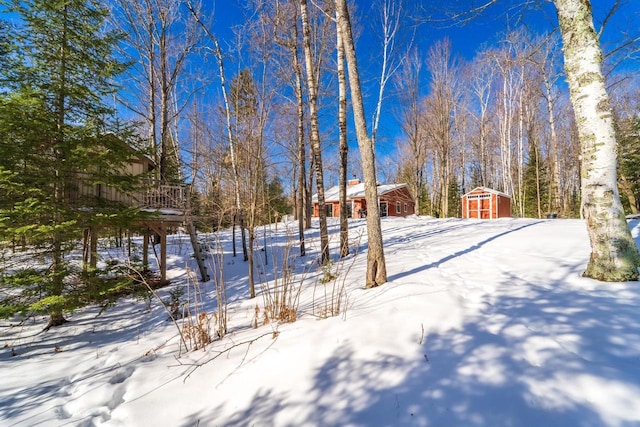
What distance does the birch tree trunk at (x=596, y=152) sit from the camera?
2676 mm

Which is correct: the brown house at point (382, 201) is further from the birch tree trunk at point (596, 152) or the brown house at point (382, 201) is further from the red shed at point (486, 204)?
the birch tree trunk at point (596, 152)

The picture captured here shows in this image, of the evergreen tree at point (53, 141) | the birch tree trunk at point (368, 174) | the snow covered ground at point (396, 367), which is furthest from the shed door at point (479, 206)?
the evergreen tree at point (53, 141)

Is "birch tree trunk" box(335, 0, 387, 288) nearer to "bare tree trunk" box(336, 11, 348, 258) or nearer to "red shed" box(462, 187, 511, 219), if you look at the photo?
"bare tree trunk" box(336, 11, 348, 258)

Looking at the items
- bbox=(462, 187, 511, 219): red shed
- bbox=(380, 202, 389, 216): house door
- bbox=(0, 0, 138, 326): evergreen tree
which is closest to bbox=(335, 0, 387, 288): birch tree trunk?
bbox=(0, 0, 138, 326): evergreen tree

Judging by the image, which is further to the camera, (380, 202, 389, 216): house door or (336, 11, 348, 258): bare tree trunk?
(380, 202, 389, 216): house door

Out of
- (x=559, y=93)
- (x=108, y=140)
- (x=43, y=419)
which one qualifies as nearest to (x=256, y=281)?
(x=108, y=140)

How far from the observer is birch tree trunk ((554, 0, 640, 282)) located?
2.68 metres

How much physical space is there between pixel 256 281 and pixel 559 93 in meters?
20.7

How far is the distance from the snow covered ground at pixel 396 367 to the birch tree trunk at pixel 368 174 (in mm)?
297

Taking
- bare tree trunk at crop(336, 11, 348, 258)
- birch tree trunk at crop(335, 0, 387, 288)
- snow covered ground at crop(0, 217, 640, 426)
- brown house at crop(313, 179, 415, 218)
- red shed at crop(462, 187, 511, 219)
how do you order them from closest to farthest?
snow covered ground at crop(0, 217, 640, 426) → birch tree trunk at crop(335, 0, 387, 288) → bare tree trunk at crop(336, 11, 348, 258) → red shed at crop(462, 187, 511, 219) → brown house at crop(313, 179, 415, 218)

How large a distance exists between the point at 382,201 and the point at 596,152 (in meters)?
20.2

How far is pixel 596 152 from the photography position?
2793 mm

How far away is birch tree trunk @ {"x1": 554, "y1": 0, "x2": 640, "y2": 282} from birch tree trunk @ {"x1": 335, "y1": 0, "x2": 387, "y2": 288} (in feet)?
7.26

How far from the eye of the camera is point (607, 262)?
2.71 meters
